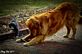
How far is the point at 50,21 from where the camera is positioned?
176 centimetres

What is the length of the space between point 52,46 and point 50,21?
0.83 ft

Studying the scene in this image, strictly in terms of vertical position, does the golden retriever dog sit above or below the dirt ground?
above

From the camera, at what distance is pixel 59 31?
1.78 meters

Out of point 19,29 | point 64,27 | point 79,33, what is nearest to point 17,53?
point 19,29

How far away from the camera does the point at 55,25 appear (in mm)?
1771

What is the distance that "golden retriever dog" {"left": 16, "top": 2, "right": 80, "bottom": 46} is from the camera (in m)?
1.75

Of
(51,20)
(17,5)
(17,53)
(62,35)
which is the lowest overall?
(17,53)

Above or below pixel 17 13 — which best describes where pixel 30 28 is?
below

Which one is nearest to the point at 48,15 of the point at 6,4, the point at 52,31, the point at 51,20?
the point at 51,20

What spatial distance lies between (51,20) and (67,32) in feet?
0.70

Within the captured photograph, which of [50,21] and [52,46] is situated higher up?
[50,21]

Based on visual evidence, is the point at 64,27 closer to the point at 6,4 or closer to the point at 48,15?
the point at 48,15

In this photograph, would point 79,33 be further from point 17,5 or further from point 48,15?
point 17,5

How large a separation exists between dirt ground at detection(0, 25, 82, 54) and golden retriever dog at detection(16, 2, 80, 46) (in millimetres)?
49
